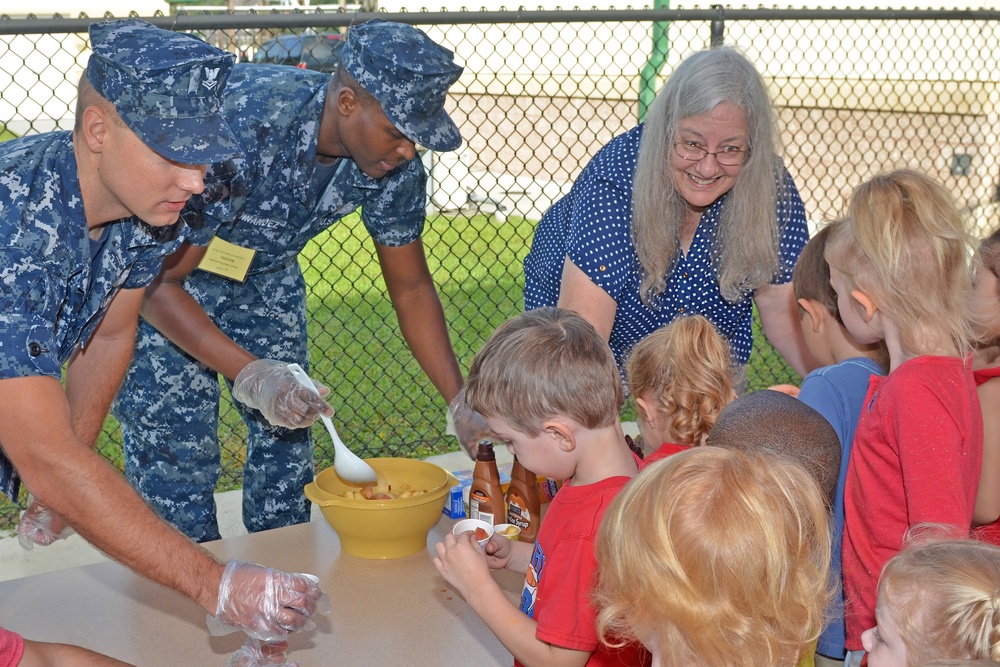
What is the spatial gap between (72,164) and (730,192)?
151 cm

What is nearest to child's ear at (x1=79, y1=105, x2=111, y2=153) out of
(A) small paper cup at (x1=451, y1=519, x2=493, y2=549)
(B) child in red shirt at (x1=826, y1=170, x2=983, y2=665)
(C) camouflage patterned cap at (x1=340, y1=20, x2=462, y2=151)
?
(C) camouflage patterned cap at (x1=340, y1=20, x2=462, y2=151)

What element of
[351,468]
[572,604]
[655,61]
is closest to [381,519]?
[351,468]

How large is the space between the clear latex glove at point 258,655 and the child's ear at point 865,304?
126 centimetres

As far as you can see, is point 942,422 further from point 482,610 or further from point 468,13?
point 468,13

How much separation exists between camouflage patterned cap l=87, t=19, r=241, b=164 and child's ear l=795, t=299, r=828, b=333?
4.17 feet

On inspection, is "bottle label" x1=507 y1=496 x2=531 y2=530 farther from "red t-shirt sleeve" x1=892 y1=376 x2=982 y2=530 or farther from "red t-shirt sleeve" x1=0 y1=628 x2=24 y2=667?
"red t-shirt sleeve" x1=0 y1=628 x2=24 y2=667

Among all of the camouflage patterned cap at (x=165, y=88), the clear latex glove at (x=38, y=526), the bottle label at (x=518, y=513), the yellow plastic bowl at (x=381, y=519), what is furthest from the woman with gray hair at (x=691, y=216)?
the clear latex glove at (x=38, y=526)

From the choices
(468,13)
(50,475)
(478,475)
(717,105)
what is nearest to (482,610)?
(478,475)

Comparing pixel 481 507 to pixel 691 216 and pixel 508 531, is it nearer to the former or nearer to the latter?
pixel 508 531

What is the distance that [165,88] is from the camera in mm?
1676

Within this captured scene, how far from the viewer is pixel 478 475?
221 cm

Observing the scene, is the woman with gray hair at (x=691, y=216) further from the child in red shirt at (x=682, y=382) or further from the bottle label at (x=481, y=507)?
the bottle label at (x=481, y=507)

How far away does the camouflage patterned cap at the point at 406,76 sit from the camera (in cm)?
225

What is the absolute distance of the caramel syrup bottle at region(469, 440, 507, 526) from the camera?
7.23 ft
